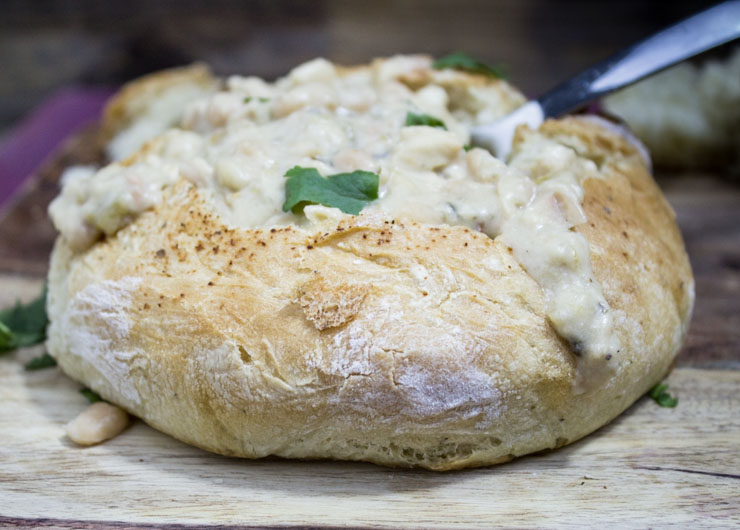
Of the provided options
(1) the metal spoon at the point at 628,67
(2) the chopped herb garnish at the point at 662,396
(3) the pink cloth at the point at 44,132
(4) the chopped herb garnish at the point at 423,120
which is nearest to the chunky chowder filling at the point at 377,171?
(4) the chopped herb garnish at the point at 423,120

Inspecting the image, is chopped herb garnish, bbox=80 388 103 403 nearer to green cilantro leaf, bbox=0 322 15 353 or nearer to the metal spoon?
green cilantro leaf, bbox=0 322 15 353

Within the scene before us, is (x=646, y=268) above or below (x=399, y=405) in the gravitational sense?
above

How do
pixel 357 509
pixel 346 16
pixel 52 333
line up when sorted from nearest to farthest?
1. pixel 357 509
2. pixel 52 333
3. pixel 346 16

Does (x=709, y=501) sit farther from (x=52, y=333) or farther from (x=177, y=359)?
(x=52, y=333)

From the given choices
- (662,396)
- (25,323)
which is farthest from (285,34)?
(662,396)

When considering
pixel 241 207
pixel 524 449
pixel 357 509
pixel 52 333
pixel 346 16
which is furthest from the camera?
pixel 346 16

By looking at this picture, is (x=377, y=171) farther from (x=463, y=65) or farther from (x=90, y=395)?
(x=90, y=395)

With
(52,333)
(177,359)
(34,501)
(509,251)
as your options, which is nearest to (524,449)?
(509,251)
